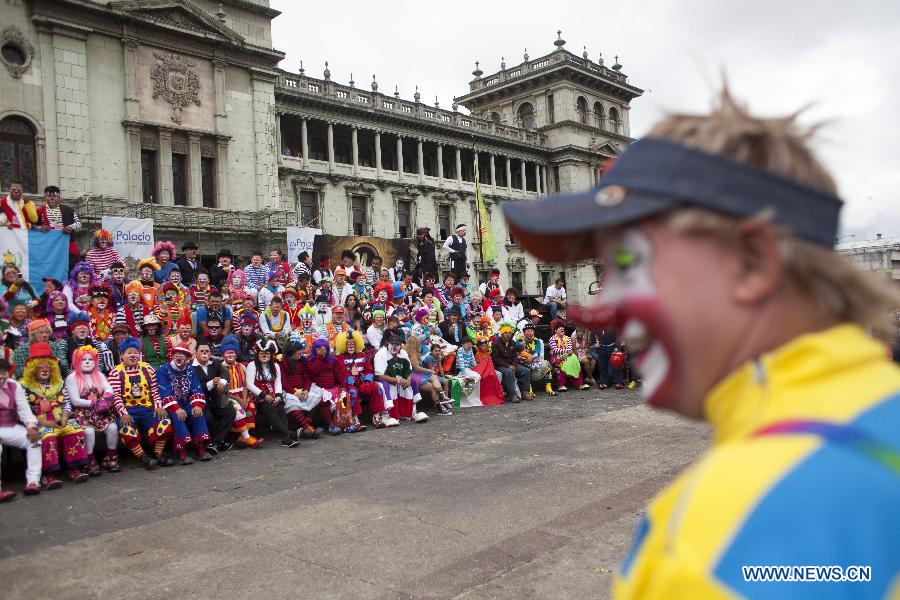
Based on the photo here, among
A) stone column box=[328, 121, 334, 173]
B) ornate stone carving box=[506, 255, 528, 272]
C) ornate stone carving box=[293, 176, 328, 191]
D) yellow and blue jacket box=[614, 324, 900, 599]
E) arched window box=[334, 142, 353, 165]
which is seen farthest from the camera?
ornate stone carving box=[506, 255, 528, 272]

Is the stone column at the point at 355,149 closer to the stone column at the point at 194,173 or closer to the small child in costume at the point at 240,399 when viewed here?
the stone column at the point at 194,173

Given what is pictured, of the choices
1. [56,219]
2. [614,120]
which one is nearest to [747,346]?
[56,219]

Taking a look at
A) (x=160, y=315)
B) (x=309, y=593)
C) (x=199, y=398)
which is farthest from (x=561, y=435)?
(x=160, y=315)

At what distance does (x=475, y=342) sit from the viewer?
46.0 feet

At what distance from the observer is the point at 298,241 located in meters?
20.1

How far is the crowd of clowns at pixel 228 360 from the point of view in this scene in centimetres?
789

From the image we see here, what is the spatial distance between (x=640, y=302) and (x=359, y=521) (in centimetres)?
479

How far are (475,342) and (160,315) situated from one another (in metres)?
6.15

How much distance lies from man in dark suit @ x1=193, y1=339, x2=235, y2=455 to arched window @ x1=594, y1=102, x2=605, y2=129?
157 feet

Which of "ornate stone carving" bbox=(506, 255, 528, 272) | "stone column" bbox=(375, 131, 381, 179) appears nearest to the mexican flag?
"stone column" bbox=(375, 131, 381, 179)

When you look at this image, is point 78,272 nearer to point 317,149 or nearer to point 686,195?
point 686,195

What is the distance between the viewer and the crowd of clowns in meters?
7.89

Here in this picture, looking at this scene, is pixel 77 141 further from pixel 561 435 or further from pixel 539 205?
pixel 539 205

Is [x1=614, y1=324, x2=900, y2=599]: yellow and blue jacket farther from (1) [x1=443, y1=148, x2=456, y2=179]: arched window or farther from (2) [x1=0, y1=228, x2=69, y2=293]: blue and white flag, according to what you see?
(1) [x1=443, y1=148, x2=456, y2=179]: arched window
